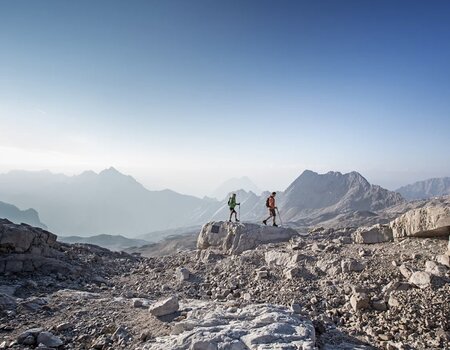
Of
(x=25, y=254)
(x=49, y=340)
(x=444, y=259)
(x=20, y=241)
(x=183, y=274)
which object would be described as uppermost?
(x=20, y=241)

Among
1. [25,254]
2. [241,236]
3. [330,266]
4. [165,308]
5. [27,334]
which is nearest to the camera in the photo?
[27,334]

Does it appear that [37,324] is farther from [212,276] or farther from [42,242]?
[42,242]

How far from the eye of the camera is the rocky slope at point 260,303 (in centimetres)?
807

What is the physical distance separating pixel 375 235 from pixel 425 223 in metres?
2.50

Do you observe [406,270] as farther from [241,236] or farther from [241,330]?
[241,236]

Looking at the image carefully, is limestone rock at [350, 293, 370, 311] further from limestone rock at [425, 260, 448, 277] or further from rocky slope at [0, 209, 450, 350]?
limestone rock at [425, 260, 448, 277]

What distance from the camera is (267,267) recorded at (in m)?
14.9

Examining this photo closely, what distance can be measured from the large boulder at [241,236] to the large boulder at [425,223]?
7.12m

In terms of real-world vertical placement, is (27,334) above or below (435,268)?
below

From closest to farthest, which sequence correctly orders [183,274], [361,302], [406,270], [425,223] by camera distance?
[361,302], [406,270], [425,223], [183,274]

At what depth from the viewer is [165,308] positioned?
9.26m

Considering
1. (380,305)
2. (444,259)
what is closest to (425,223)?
(444,259)

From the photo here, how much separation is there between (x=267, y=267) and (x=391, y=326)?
6.50 metres

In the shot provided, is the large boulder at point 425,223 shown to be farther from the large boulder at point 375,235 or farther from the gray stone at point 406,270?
the gray stone at point 406,270
